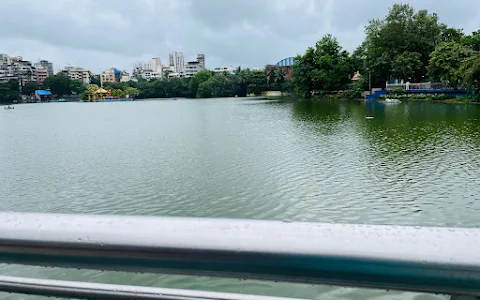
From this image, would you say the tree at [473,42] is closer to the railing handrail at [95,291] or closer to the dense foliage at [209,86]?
the railing handrail at [95,291]

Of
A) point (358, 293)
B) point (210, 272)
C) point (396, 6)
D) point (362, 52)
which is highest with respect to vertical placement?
point (396, 6)

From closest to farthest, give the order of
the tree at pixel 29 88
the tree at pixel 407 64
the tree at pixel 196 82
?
the tree at pixel 407 64 → the tree at pixel 196 82 → the tree at pixel 29 88

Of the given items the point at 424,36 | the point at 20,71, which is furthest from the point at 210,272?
the point at 20,71

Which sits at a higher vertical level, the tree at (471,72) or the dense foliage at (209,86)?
the dense foliage at (209,86)

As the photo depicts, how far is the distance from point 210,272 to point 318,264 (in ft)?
0.41

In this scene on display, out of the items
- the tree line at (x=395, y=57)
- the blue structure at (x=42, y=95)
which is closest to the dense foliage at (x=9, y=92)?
the blue structure at (x=42, y=95)

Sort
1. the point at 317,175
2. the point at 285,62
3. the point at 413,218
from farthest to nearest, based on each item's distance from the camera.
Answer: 1. the point at 285,62
2. the point at 317,175
3. the point at 413,218

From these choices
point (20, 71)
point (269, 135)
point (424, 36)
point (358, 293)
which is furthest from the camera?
point (20, 71)

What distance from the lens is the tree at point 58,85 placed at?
246 ft

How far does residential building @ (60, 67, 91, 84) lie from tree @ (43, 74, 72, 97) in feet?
58.9

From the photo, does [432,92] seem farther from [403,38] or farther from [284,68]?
[284,68]

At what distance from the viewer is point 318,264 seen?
0.44 m

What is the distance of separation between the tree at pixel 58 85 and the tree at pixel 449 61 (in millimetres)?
67833

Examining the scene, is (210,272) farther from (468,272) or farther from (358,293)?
(358,293)
